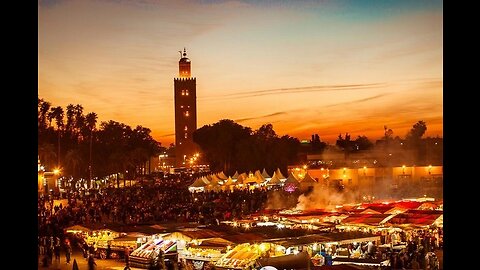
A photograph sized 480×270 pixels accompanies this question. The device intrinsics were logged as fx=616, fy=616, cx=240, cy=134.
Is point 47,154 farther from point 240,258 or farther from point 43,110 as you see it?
point 240,258

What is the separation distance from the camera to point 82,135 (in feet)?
108

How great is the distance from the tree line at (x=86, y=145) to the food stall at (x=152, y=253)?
19.7m

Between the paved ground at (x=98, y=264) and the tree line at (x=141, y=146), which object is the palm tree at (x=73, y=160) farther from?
the paved ground at (x=98, y=264)

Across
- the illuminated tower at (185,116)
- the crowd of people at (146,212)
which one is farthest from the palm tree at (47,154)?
the illuminated tower at (185,116)

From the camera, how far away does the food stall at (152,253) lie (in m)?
7.43

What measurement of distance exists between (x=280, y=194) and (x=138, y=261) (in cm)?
886

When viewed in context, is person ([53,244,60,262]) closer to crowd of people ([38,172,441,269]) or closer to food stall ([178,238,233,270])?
crowd of people ([38,172,441,269])

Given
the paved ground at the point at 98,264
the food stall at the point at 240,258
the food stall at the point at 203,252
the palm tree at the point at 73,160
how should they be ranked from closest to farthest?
the food stall at the point at 240,258, the food stall at the point at 203,252, the paved ground at the point at 98,264, the palm tree at the point at 73,160

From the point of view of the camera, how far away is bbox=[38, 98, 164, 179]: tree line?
28.9m

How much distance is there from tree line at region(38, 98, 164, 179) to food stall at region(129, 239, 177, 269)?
19670mm

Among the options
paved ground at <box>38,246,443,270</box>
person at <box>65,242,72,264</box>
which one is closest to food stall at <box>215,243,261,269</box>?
paved ground at <box>38,246,443,270</box>
